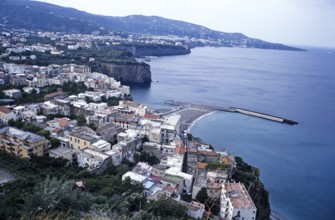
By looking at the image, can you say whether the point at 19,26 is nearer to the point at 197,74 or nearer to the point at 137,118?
the point at 197,74

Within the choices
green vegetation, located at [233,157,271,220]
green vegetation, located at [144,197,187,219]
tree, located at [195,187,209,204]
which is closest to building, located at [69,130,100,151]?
tree, located at [195,187,209,204]

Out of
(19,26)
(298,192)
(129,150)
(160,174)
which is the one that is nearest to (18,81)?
(129,150)

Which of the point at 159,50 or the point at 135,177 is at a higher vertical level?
the point at 159,50

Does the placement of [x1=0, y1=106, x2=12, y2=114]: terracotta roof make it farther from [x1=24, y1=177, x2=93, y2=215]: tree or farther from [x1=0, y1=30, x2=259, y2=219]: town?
[x1=24, y1=177, x2=93, y2=215]: tree

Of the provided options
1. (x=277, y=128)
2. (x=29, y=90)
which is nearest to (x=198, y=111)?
(x=277, y=128)

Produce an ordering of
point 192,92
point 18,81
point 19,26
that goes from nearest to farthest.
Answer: point 18,81 → point 192,92 → point 19,26

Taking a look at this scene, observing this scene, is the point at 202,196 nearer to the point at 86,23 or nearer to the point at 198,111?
the point at 198,111
